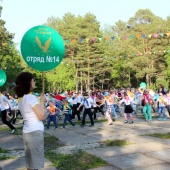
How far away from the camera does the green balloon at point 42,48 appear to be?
492 centimetres

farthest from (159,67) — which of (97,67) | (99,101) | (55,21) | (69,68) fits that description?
(99,101)

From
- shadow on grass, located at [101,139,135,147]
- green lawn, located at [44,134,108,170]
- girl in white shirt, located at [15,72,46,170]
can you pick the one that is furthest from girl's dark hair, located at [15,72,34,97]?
Result: shadow on grass, located at [101,139,135,147]

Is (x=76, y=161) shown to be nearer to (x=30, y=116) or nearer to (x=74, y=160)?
(x=74, y=160)

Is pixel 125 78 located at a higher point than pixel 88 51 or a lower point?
lower

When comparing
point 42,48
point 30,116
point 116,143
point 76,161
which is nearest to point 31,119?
point 30,116

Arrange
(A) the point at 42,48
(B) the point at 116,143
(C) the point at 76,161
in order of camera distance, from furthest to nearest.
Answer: (B) the point at 116,143 < (C) the point at 76,161 < (A) the point at 42,48

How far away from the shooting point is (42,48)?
504 centimetres

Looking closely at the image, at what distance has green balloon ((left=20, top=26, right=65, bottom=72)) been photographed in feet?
16.1

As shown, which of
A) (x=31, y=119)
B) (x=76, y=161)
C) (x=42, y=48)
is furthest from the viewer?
(x=76, y=161)

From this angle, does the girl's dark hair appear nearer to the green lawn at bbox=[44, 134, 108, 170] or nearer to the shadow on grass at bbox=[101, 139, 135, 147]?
the green lawn at bbox=[44, 134, 108, 170]

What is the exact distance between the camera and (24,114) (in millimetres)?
4125

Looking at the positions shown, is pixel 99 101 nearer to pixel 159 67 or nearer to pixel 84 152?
pixel 84 152

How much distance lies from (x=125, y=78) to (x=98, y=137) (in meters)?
54.3

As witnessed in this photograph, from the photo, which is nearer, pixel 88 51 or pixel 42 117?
pixel 42 117
